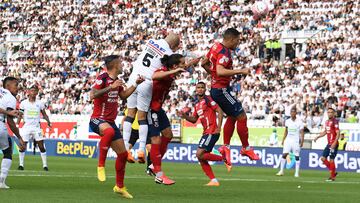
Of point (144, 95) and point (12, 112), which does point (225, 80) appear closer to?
point (144, 95)

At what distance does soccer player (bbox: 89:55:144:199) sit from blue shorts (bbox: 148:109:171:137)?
203 centimetres

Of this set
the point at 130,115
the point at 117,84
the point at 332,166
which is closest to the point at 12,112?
the point at 117,84

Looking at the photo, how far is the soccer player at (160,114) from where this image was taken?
19.5 meters

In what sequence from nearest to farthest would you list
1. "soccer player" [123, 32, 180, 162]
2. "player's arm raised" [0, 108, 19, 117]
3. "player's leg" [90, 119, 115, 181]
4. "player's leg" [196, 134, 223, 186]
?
"player's leg" [90, 119, 115, 181], "player's arm raised" [0, 108, 19, 117], "soccer player" [123, 32, 180, 162], "player's leg" [196, 134, 223, 186]

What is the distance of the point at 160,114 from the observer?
67.3ft

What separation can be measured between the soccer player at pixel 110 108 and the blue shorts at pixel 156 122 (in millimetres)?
2033

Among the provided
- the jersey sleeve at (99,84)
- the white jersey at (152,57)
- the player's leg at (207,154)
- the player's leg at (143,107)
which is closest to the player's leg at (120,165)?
the jersey sleeve at (99,84)

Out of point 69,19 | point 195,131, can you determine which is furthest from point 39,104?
point 69,19

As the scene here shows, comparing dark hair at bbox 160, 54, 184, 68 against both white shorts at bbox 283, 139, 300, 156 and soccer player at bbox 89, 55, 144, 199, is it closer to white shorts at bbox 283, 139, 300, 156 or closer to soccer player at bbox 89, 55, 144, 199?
soccer player at bbox 89, 55, 144, 199

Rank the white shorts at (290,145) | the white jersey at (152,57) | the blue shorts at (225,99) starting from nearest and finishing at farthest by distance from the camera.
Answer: the blue shorts at (225,99), the white jersey at (152,57), the white shorts at (290,145)

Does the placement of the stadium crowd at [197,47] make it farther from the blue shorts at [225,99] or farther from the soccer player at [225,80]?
the blue shorts at [225,99]

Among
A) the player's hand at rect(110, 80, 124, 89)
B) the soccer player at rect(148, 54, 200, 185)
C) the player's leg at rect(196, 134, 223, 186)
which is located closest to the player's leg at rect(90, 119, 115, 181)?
the player's hand at rect(110, 80, 124, 89)

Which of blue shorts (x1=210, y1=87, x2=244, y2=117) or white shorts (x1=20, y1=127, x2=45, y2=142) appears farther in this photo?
white shorts (x1=20, y1=127, x2=45, y2=142)

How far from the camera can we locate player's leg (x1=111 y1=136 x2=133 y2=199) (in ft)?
57.9
